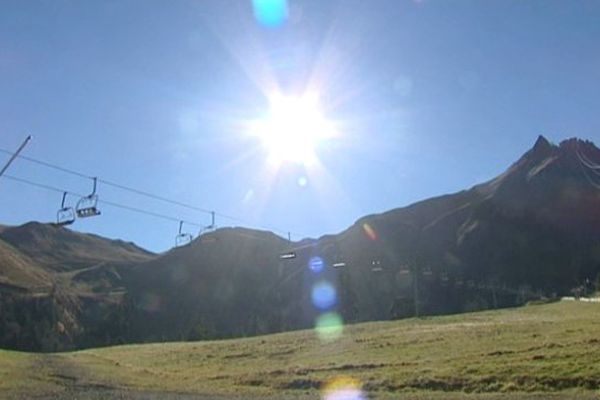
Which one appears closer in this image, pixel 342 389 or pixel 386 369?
pixel 342 389

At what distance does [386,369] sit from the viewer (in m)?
47.8

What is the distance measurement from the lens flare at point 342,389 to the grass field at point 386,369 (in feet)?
0.62

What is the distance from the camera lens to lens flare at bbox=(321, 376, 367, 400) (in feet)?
124

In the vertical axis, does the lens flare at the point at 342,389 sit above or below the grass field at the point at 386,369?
below

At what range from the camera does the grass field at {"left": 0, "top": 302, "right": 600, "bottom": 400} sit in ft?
127

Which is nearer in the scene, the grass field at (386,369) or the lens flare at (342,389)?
the lens flare at (342,389)

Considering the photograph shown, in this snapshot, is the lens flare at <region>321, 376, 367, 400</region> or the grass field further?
the grass field

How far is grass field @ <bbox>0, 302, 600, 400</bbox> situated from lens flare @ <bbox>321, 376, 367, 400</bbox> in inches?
7.4

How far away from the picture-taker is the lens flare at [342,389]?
37866 millimetres

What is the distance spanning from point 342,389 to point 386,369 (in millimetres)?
6697

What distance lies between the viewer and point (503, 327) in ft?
223

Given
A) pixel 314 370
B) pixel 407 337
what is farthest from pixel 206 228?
pixel 407 337

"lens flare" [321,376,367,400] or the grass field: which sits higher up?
the grass field

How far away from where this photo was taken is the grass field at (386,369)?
3884 cm
